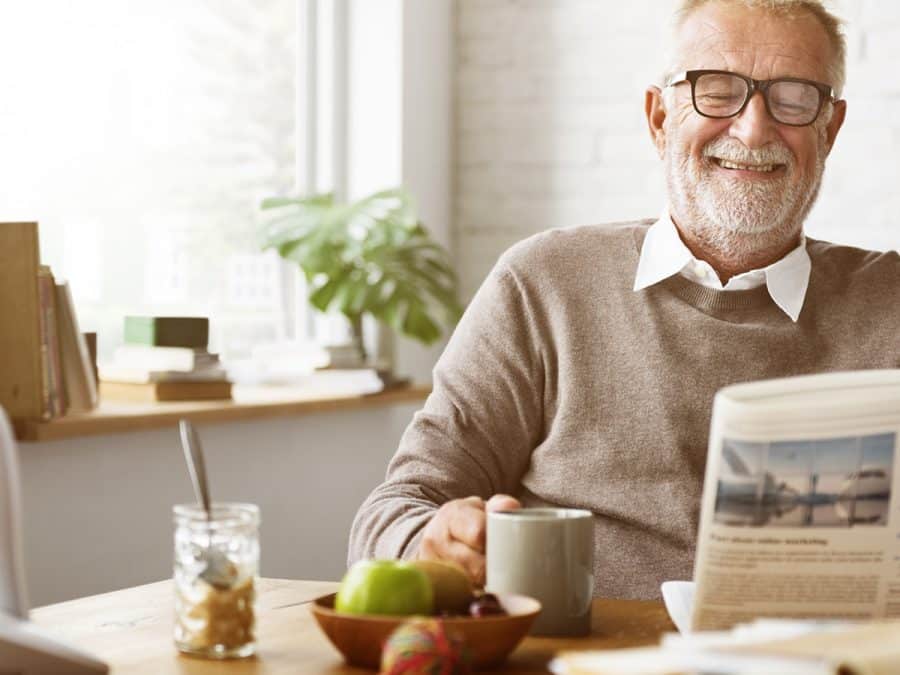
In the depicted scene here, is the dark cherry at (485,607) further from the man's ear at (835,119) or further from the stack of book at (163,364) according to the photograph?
the stack of book at (163,364)

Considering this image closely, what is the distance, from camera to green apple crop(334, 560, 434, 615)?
1.16 m

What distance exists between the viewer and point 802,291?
207 cm

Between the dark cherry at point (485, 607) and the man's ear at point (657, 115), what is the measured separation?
1217 mm

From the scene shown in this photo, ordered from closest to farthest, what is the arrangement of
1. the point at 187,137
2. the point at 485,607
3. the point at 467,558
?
1. the point at 485,607
2. the point at 467,558
3. the point at 187,137

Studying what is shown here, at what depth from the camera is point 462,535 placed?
4.89 feet

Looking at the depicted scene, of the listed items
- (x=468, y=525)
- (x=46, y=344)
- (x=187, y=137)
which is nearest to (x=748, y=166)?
(x=468, y=525)

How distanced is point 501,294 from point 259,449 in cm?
122

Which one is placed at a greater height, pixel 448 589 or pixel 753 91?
pixel 753 91

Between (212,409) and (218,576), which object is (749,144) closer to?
(218,576)

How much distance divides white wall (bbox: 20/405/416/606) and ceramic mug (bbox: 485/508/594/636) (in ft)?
5.01

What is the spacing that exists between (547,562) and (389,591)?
0.60 ft

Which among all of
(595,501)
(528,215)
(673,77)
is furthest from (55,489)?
(528,215)

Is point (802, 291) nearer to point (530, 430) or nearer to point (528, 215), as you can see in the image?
point (530, 430)

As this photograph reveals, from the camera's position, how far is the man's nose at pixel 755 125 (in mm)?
2084
